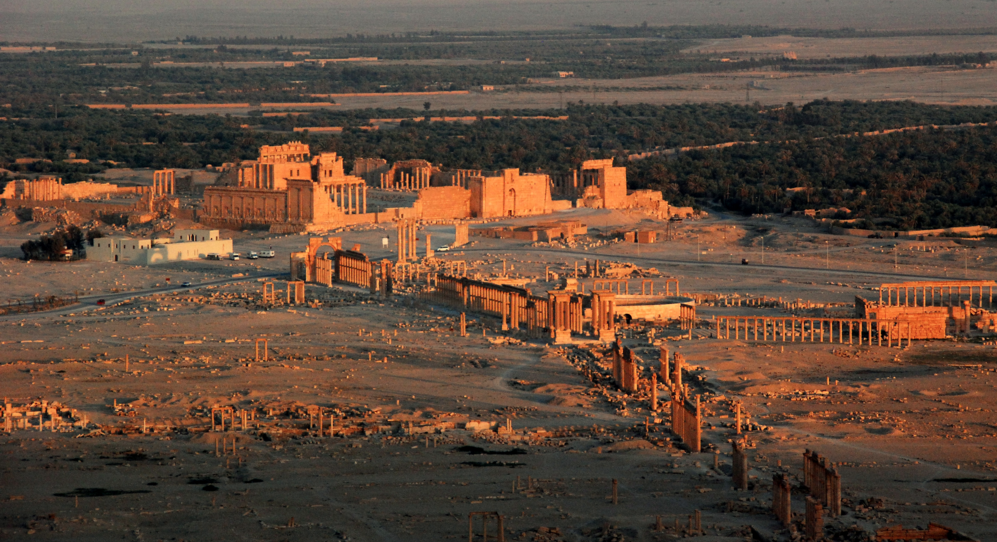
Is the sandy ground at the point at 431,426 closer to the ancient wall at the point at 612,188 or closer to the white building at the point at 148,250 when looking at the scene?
the white building at the point at 148,250

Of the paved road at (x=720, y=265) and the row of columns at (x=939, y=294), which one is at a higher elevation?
the row of columns at (x=939, y=294)

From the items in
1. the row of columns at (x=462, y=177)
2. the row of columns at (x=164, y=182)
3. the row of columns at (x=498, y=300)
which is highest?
the row of columns at (x=462, y=177)

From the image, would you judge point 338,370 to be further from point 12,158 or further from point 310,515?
point 12,158

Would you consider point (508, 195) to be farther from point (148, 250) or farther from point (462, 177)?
point (148, 250)

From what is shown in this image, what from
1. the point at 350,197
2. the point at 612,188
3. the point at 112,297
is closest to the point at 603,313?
the point at 112,297

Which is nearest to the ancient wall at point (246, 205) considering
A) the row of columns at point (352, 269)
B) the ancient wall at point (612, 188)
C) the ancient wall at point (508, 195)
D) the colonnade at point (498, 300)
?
the ancient wall at point (508, 195)
